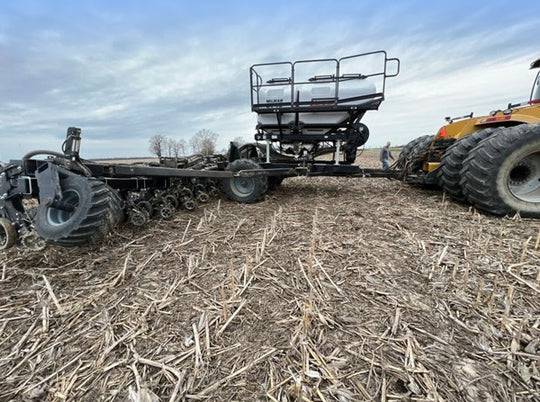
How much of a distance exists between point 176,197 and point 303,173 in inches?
99.6

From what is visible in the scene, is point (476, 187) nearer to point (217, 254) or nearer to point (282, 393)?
point (217, 254)

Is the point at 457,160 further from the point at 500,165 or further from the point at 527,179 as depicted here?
the point at 527,179

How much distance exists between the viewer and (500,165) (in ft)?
11.7

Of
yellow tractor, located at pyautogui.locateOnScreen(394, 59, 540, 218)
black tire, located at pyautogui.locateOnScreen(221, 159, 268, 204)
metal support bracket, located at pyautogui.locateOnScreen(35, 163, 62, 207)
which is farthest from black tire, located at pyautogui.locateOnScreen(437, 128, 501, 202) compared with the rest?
metal support bracket, located at pyautogui.locateOnScreen(35, 163, 62, 207)

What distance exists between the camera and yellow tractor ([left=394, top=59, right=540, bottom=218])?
3555 millimetres

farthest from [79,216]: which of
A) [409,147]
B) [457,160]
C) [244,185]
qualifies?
[409,147]

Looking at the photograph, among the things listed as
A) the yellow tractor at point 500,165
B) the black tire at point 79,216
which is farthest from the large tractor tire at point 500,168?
the black tire at point 79,216

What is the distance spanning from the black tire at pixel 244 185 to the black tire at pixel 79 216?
8.29 feet

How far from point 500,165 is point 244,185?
3.94 m

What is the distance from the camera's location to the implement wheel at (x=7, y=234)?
269 centimetres

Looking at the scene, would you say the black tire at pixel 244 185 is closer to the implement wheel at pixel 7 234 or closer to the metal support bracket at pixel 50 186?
the metal support bracket at pixel 50 186

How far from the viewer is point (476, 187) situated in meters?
3.64

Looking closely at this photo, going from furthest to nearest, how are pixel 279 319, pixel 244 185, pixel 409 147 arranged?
pixel 409 147 → pixel 244 185 → pixel 279 319

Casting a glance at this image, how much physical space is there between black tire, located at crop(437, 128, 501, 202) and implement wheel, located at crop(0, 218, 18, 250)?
5.64 metres
